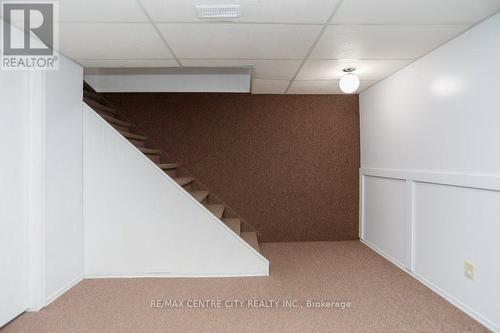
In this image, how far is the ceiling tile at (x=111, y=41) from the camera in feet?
7.35

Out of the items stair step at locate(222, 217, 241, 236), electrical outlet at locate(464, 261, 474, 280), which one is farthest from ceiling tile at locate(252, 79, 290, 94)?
electrical outlet at locate(464, 261, 474, 280)

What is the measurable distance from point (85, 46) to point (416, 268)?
3528 millimetres

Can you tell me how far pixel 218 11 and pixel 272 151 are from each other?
2.57 meters

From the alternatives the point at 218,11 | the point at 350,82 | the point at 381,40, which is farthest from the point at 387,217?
the point at 218,11

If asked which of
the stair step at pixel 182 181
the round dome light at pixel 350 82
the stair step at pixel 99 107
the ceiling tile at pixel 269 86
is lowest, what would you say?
the stair step at pixel 182 181

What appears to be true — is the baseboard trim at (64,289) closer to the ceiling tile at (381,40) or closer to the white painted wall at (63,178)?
the white painted wall at (63,178)

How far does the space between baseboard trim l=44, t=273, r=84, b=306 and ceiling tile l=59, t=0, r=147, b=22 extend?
2098mm

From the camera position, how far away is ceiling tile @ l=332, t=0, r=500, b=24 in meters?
1.92

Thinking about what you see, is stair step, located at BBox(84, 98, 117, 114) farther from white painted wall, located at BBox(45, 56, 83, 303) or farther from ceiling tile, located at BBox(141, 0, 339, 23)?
ceiling tile, located at BBox(141, 0, 339, 23)

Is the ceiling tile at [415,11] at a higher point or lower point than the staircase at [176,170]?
higher

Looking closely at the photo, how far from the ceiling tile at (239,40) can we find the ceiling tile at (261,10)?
0.10 metres

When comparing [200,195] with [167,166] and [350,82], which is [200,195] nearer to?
[167,166]

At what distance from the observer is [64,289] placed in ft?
8.96

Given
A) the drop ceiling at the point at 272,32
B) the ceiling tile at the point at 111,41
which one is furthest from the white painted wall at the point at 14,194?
the drop ceiling at the point at 272,32
